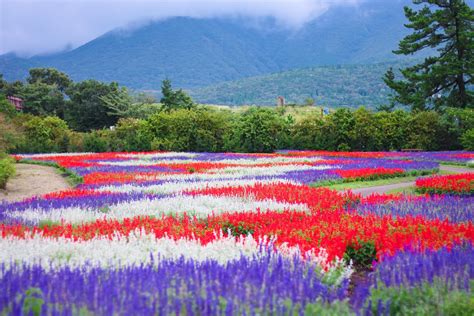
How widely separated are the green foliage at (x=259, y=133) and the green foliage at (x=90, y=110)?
36395 millimetres

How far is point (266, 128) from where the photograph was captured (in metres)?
39.8

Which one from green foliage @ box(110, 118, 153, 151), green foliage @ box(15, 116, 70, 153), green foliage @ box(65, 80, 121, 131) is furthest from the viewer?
green foliage @ box(65, 80, 121, 131)

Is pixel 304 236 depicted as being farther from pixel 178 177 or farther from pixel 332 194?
pixel 178 177

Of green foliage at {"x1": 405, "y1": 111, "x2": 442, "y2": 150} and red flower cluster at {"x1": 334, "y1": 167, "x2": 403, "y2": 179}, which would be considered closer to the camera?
red flower cluster at {"x1": 334, "y1": 167, "x2": 403, "y2": 179}

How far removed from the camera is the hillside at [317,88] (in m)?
125

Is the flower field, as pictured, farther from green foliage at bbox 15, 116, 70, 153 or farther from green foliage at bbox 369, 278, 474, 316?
green foliage at bbox 15, 116, 70, 153

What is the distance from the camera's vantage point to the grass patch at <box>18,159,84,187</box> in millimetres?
19600

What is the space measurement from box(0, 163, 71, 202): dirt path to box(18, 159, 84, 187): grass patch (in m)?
0.26

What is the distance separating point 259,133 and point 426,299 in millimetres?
35811

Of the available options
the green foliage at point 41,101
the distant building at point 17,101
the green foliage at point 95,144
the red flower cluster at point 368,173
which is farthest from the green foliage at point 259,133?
the distant building at point 17,101

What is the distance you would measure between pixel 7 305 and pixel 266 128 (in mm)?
36420

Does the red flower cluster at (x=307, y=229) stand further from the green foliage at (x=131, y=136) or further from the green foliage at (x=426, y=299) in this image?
the green foliage at (x=131, y=136)

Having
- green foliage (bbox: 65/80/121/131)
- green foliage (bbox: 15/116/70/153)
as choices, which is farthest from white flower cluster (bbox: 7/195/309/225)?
green foliage (bbox: 65/80/121/131)

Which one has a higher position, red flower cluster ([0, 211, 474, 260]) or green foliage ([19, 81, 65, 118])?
green foliage ([19, 81, 65, 118])
